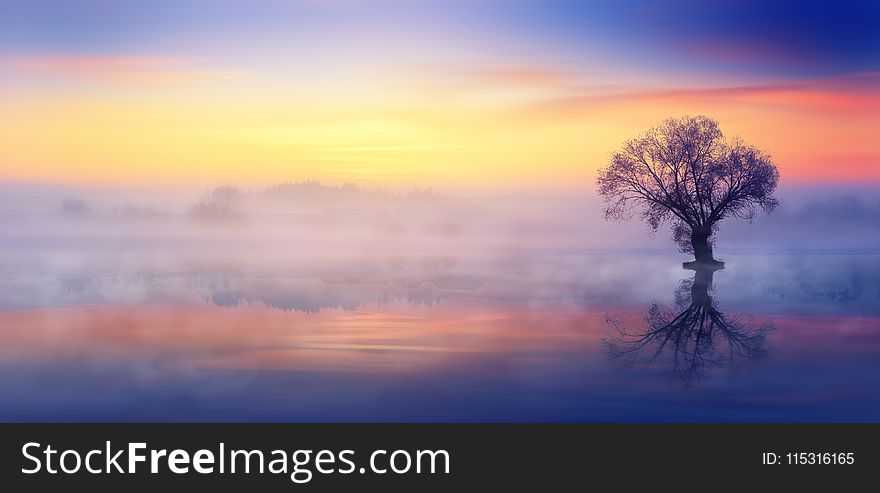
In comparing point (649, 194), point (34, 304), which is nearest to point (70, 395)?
point (34, 304)

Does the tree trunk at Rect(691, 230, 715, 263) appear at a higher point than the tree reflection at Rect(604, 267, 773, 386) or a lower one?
higher

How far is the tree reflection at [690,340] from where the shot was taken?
17.8 m

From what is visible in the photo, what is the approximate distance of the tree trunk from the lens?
41.4 meters

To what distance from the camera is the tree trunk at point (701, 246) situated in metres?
41.4

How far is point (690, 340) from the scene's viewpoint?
66.3 feet

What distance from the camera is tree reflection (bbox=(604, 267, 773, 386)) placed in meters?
17.8

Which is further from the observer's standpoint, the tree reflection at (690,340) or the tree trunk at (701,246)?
the tree trunk at (701,246)

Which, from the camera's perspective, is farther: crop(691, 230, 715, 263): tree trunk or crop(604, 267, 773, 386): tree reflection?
crop(691, 230, 715, 263): tree trunk

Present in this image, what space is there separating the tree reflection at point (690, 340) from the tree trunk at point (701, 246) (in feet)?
48.5

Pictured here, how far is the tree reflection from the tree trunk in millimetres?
14783

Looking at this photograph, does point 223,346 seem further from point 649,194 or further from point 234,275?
point 649,194

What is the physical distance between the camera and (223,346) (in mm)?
19844

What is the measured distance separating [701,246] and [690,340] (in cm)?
2266

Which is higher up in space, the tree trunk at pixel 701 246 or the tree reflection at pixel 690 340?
the tree trunk at pixel 701 246
